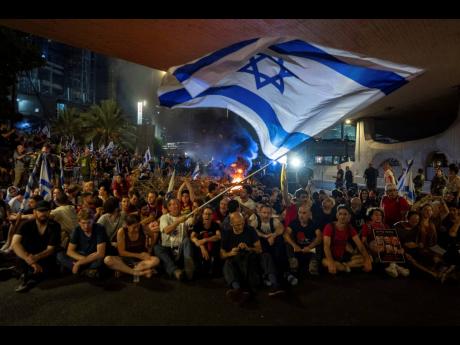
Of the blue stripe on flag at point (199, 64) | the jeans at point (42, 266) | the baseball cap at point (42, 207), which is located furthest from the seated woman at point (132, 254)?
the blue stripe on flag at point (199, 64)

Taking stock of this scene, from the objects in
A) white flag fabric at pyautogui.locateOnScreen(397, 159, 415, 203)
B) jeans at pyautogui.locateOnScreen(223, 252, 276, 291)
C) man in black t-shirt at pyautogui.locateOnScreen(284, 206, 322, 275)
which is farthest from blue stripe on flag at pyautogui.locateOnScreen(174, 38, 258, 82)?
white flag fabric at pyautogui.locateOnScreen(397, 159, 415, 203)

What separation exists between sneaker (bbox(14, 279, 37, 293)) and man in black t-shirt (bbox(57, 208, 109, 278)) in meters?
0.50

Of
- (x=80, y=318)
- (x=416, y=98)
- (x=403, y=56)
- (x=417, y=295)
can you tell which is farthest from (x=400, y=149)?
(x=80, y=318)

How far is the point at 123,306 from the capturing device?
423 cm

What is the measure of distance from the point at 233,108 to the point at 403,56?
26.4 feet

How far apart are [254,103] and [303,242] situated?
8.86 ft

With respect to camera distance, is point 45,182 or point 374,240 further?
point 45,182

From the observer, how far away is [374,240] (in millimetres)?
5852

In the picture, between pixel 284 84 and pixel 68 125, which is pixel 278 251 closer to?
pixel 284 84

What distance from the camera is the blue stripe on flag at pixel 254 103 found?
13.9 feet

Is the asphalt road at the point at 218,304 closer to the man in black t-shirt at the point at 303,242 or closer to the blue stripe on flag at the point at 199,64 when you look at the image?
the man in black t-shirt at the point at 303,242

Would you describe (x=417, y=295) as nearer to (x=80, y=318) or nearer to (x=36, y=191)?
(x=80, y=318)

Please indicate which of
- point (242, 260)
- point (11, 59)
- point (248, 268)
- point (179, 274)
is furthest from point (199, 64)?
point (11, 59)

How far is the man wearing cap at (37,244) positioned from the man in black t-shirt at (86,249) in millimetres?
219
